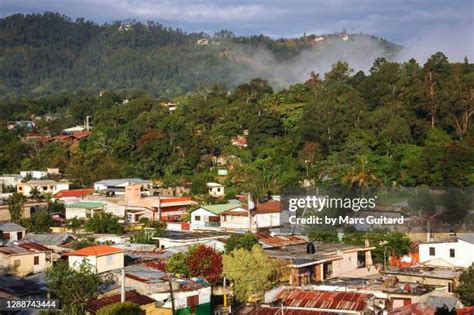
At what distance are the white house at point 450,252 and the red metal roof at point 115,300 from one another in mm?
6860

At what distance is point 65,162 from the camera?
32.5 meters

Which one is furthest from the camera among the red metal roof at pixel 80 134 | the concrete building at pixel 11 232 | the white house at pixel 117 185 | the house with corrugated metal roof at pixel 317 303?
the red metal roof at pixel 80 134

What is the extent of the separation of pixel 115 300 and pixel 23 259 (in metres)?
4.49

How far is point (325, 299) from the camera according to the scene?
41.2ft

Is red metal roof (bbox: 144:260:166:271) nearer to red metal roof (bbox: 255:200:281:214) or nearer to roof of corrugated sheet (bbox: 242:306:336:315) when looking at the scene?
roof of corrugated sheet (bbox: 242:306:336:315)

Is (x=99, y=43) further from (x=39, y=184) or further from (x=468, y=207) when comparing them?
(x=468, y=207)

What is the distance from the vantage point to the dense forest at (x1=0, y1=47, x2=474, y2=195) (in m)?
24.5

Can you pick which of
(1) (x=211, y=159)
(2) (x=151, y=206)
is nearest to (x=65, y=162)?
(1) (x=211, y=159)

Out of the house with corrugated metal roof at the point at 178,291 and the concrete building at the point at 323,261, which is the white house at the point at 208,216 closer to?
the concrete building at the point at 323,261

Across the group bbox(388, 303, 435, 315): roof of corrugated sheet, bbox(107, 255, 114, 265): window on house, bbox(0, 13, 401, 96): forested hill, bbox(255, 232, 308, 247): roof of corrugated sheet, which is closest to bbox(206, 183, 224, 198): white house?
bbox(255, 232, 308, 247): roof of corrugated sheet

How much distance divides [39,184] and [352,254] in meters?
15.5

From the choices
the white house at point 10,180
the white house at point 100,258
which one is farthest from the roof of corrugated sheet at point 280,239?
the white house at point 10,180

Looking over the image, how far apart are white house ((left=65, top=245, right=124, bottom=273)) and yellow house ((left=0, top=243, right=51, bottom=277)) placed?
123 centimetres

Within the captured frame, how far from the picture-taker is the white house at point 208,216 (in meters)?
21.7
